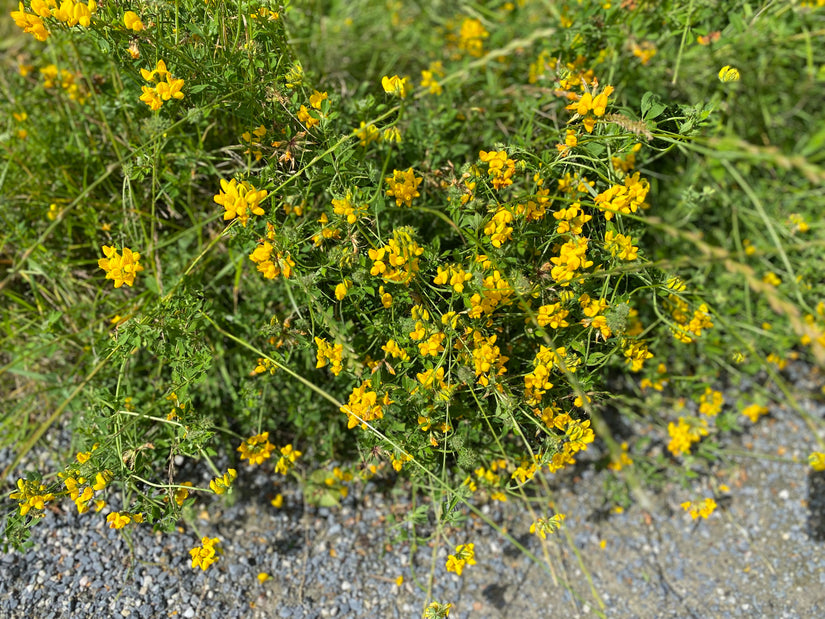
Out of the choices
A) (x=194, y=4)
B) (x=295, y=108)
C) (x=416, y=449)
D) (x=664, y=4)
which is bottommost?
(x=416, y=449)

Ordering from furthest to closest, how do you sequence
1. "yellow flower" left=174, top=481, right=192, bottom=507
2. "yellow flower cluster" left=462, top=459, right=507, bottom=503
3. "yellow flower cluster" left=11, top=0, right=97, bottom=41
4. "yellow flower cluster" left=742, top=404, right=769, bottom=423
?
"yellow flower cluster" left=742, top=404, right=769, bottom=423
"yellow flower cluster" left=462, top=459, right=507, bottom=503
"yellow flower" left=174, top=481, right=192, bottom=507
"yellow flower cluster" left=11, top=0, right=97, bottom=41

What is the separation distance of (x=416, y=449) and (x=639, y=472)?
1.17 m

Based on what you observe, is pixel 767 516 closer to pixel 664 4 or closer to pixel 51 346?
pixel 664 4

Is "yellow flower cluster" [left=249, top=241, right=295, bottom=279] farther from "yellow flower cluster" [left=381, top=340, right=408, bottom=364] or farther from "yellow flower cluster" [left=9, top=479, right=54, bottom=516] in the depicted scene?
"yellow flower cluster" [left=9, top=479, right=54, bottom=516]

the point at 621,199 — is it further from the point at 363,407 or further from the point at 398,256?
the point at 363,407

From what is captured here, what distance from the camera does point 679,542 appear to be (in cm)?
238

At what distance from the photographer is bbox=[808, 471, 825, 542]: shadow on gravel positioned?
7.81ft

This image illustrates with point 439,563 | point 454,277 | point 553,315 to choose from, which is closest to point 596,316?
point 553,315

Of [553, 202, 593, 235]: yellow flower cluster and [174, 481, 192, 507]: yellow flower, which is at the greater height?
[553, 202, 593, 235]: yellow flower cluster

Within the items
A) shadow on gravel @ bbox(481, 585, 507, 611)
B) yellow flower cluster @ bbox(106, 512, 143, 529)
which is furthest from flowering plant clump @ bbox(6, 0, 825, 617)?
shadow on gravel @ bbox(481, 585, 507, 611)

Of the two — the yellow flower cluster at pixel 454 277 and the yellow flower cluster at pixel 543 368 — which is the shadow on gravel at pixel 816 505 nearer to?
the yellow flower cluster at pixel 543 368

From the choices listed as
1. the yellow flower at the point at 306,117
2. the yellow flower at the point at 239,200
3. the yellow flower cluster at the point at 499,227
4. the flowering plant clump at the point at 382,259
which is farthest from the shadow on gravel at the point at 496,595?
the yellow flower at the point at 306,117

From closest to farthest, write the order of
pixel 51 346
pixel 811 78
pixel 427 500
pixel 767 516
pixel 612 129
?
pixel 612 129
pixel 51 346
pixel 427 500
pixel 767 516
pixel 811 78

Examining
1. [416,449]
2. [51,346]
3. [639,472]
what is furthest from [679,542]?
[51,346]
